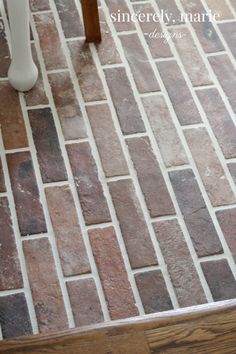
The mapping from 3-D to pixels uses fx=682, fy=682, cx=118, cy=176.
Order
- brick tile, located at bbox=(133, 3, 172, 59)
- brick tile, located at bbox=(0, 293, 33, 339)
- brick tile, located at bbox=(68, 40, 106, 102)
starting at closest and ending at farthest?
brick tile, located at bbox=(0, 293, 33, 339) → brick tile, located at bbox=(68, 40, 106, 102) → brick tile, located at bbox=(133, 3, 172, 59)

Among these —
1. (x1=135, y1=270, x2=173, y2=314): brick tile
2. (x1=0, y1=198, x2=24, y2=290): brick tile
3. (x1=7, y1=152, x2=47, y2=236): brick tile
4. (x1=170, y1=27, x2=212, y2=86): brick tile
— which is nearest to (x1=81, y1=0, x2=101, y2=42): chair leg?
(x1=170, y1=27, x2=212, y2=86): brick tile

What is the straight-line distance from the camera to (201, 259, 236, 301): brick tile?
1.69 m

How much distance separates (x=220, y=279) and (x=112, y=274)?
0.89ft

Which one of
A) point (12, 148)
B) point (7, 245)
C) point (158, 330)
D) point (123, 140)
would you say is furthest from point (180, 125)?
point (158, 330)

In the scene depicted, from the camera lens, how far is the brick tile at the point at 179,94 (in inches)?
79.5

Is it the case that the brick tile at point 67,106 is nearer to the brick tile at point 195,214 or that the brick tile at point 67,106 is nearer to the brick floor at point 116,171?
the brick floor at point 116,171

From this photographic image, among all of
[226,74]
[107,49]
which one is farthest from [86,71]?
[226,74]

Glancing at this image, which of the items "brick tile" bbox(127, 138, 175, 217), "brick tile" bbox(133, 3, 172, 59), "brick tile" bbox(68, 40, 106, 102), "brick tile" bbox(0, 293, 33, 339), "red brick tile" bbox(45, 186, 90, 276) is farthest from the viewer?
A: "brick tile" bbox(133, 3, 172, 59)

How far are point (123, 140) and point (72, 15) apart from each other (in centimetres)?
54

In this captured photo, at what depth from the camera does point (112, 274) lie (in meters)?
1.70

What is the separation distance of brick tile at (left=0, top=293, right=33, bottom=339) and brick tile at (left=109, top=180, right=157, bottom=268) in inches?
11.5

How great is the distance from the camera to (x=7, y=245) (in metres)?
1.73

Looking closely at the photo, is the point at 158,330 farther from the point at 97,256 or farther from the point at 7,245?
the point at 7,245

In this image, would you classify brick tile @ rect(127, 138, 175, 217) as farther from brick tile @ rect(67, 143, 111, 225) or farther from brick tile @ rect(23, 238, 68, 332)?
brick tile @ rect(23, 238, 68, 332)
